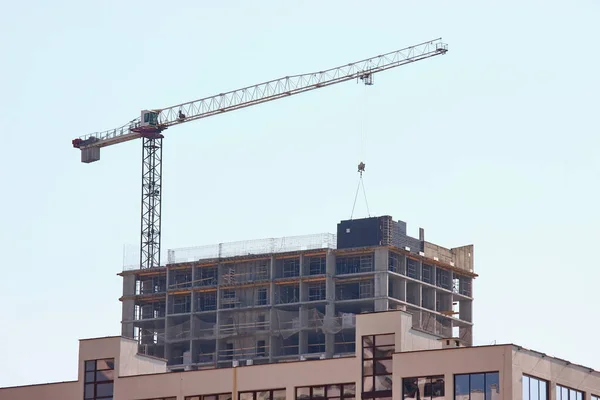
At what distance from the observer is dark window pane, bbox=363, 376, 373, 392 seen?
12038 centimetres

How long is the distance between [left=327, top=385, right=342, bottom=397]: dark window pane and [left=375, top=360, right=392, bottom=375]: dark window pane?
10.8ft

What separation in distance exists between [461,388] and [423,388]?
2904 millimetres

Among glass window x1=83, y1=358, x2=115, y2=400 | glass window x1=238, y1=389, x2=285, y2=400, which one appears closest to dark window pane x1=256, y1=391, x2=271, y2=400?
glass window x1=238, y1=389, x2=285, y2=400

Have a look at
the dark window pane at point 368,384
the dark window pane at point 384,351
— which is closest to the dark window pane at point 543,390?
the dark window pane at point 384,351

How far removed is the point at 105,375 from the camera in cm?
13138

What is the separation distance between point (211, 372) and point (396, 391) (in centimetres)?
1604

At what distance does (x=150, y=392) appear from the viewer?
423 ft

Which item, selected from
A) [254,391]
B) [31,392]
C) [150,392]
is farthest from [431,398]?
[31,392]

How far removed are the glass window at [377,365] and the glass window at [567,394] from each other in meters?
12.2

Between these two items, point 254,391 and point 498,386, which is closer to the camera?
point 498,386

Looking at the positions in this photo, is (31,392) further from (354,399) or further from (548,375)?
(548,375)

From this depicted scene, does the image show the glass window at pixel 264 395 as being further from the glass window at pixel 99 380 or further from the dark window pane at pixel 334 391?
the glass window at pixel 99 380

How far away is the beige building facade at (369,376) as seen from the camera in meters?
115

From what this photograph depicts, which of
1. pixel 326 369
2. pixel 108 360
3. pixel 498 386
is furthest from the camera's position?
pixel 108 360
